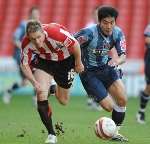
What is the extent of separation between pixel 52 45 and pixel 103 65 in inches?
49.8

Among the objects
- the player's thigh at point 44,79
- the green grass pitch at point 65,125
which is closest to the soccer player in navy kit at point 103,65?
the green grass pitch at point 65,125

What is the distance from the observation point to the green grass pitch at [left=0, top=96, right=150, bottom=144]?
1120cm

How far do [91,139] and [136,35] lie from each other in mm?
16355

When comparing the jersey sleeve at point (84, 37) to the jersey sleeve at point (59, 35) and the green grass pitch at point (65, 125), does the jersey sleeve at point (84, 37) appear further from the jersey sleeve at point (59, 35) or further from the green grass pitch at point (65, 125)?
the green grass pitch at point (65, 125)

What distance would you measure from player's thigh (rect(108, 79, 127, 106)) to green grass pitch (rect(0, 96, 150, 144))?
0.62 m

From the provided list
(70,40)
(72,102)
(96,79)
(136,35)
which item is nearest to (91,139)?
(96,79)

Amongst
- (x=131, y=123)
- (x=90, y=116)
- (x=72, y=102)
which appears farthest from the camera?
(x=72, y=102)

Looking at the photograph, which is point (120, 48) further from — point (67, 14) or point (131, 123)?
point (67, 14)

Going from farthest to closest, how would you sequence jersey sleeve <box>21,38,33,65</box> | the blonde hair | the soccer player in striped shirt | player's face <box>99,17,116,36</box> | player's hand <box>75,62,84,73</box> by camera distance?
player's face <box>99,17,116,36</box> → player's hand <box>75,62,84,73</box> → jersey sleeve <box>21,38,33,65</box> → the soccer player in striped shirt → the blonde hair

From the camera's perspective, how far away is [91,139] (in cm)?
1129

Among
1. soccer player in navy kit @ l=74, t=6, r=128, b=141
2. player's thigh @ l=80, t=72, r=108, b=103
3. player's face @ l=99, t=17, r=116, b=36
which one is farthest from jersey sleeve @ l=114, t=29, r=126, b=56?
player's thigh @ l=80, t=72, r=108, b=103

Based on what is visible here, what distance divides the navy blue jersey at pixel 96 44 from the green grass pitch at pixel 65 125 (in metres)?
1.21

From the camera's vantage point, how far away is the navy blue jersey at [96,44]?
11.2 metres

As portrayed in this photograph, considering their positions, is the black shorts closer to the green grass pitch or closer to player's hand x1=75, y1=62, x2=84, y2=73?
player's hand x1=75, y1=62, x2=84, y2=73
